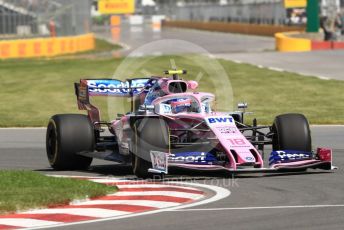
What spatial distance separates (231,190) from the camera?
13.5 m

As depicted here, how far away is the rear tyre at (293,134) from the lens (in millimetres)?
15727

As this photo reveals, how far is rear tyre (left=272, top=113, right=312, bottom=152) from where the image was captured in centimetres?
1573

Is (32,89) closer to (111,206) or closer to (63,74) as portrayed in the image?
(63,74)

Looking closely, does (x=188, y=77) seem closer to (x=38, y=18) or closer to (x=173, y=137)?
(x=173, y=137)

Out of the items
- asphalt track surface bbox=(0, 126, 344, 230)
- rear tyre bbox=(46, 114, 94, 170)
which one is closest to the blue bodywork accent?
asphalt track surface bbox=(0, 126, 344, 230)

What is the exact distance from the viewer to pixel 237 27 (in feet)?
312

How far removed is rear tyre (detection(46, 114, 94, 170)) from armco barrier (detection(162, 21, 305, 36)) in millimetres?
57861

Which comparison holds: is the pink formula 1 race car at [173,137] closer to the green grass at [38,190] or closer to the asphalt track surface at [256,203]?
the asphalt track surface at [256,203]

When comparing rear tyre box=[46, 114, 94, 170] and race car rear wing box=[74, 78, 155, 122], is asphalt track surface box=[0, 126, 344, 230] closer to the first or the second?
rear tyre box=[46, 114, 94, 170]

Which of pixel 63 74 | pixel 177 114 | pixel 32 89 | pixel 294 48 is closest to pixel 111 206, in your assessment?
pixel 177 114

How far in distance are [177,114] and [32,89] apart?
810 inches

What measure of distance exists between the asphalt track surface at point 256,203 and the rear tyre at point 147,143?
1.91 feet

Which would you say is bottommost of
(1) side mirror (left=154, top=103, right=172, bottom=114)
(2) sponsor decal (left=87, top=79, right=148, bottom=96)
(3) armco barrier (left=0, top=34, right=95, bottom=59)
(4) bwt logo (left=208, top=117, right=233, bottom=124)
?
(3) armco barrier (left=0, top=34, right=95, bottom=59)

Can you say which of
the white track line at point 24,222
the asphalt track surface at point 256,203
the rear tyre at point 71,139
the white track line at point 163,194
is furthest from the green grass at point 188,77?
the white track line at point 24,222
